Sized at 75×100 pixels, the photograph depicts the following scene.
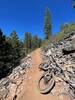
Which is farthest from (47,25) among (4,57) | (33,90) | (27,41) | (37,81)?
(33,90)

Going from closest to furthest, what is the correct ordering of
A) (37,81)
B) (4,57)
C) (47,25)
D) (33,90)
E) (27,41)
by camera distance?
(33,90)
(37,81)
(4,57)
(47,25)
(27,41)

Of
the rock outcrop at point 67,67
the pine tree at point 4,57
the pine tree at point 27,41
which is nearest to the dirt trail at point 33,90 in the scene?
the rock outcrop at point 67,67

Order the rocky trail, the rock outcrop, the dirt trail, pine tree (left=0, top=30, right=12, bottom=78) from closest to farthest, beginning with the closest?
1. the rock outcrop
2. the rocky trail
3. the dirt trail
4. pine tree (left=0, top=30, right=12, bottom=78)

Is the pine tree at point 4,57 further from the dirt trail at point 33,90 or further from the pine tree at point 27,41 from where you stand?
the pine tree at point 27,41

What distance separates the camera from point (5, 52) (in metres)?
35.5

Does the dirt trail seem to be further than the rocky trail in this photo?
Yes

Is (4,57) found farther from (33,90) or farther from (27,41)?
(27,41)

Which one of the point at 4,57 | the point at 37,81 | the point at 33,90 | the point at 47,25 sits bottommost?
the point at 33,90

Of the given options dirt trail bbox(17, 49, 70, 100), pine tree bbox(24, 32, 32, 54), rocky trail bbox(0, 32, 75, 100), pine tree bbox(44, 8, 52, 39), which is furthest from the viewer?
pine tree bbox(24, 32, 32, 54)

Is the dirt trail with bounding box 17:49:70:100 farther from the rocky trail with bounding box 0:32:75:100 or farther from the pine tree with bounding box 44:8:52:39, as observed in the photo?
the pine tree with bounding box 44:8:52:39

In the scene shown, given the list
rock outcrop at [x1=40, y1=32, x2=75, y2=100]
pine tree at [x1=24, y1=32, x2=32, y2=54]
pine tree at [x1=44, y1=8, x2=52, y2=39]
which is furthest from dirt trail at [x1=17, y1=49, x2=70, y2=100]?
pine tree at [x1=24, y1=32, x2=32, y2=54]

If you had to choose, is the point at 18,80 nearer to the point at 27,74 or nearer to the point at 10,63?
the point at 27,74

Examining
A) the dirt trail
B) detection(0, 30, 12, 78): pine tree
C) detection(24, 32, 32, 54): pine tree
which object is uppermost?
detection(24, 32, 32, 54): pine tree

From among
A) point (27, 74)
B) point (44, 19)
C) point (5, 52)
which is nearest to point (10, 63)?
point (5, 52)
